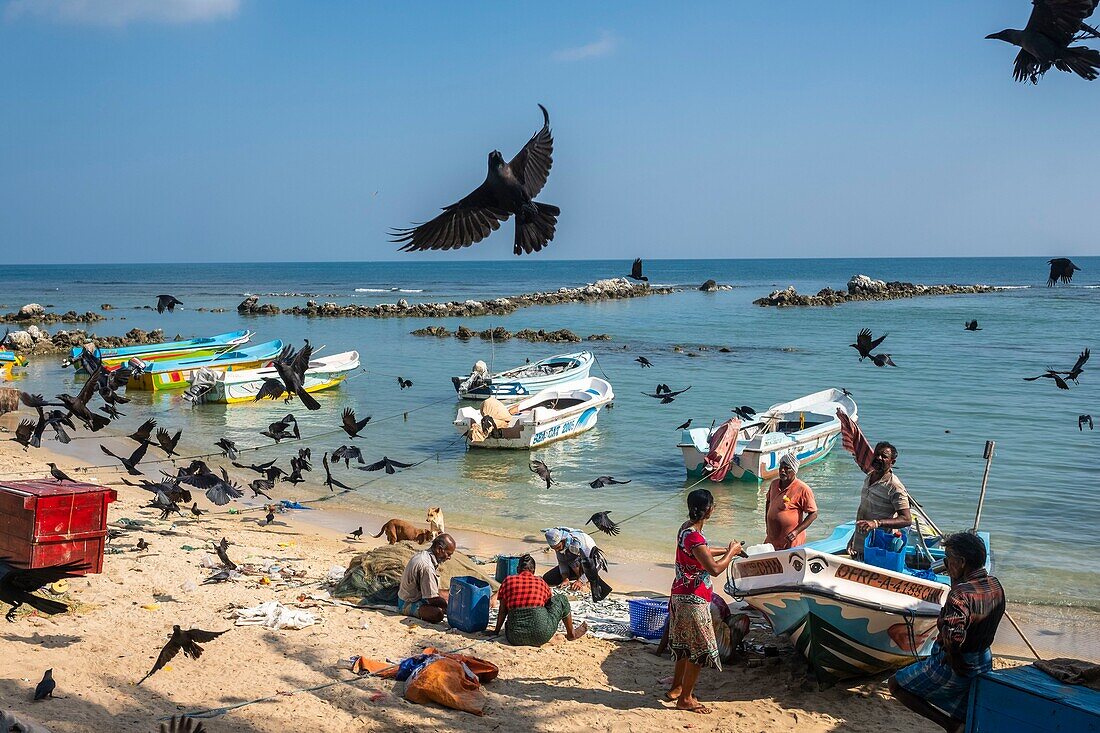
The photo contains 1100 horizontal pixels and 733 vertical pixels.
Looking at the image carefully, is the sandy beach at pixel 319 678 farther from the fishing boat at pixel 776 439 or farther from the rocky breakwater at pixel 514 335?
the rocky breakwater at pixel 514 335

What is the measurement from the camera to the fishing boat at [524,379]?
77.9 feet

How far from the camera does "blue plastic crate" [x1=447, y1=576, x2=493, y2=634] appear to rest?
8.62 m

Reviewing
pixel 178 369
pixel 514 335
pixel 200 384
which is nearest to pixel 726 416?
pixel 200 384

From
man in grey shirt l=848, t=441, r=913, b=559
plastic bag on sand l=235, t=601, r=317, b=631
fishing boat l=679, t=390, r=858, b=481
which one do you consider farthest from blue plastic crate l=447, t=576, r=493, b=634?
fishing boat l=679, t=390, r=858, b=481

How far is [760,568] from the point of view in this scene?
24.3ft

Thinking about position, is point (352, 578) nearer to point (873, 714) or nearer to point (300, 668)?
point (300, 668)

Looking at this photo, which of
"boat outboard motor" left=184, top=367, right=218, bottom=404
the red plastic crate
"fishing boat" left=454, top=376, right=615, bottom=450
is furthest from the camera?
"boat outboard motor" left=184, top=367, right=218, bottom=404

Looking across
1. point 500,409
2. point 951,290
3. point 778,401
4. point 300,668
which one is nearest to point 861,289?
point 951,290

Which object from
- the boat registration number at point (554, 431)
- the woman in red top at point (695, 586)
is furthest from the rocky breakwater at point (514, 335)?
the woman in red top at point (695, 586)

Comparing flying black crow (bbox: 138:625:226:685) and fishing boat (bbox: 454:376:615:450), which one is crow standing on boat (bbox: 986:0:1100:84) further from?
fishing boat (bbox: 454:376:615:450)

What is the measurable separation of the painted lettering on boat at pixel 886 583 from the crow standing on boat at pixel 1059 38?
12.5 ft

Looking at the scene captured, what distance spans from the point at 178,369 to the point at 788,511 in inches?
954

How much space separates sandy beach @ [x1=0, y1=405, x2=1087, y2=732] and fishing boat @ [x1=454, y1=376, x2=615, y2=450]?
9.96 metres

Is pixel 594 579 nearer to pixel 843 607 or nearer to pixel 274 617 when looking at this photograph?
pixel 274 617
